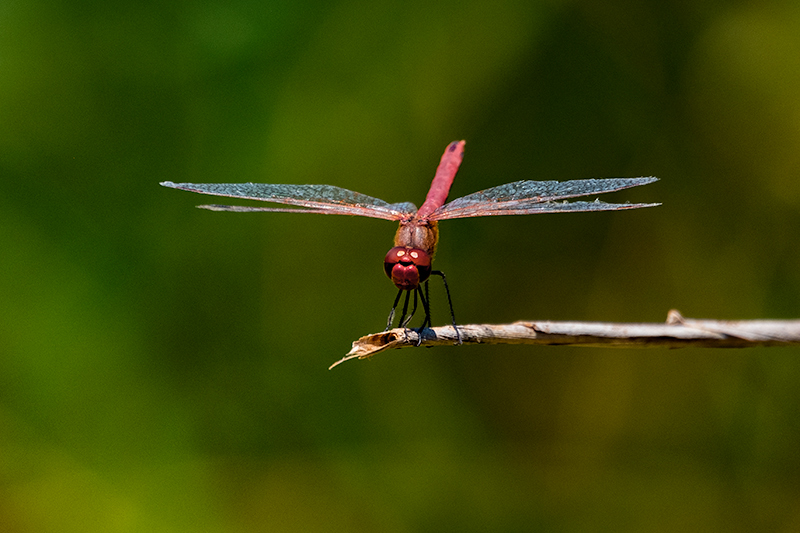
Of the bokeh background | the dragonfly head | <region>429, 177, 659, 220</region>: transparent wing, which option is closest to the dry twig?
Result: the dragonfly head

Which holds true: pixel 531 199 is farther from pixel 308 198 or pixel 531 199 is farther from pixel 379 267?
pixel 379 267

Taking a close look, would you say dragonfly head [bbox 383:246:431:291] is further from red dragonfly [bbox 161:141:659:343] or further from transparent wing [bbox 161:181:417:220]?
transparent wing [bbox 161:181:417:220]

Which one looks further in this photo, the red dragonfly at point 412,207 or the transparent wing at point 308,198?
the transparent wing at point 308,198

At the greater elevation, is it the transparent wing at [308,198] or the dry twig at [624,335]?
the transparent wing at [308,198]

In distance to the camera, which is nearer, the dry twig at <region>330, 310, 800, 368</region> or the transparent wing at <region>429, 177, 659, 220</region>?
the dry twig at <region>330, 310, 800, 368</region>

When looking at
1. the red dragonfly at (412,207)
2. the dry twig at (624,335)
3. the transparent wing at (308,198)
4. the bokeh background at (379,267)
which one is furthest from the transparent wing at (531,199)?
the bokeh background at (379,267)

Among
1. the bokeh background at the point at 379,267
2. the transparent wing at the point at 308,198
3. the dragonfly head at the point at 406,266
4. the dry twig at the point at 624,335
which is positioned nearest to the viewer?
the dry twig at the point at 624,335

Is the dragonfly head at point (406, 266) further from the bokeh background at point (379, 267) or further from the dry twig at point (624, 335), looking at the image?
the bokeh background at point (379, 267)
